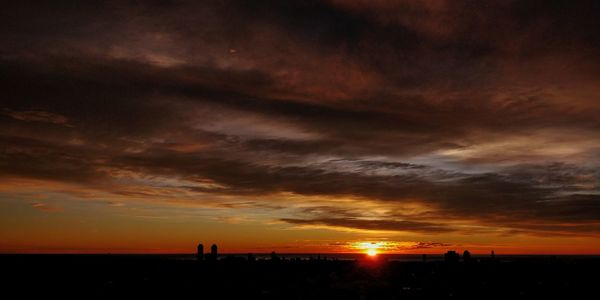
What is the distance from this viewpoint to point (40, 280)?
106ft

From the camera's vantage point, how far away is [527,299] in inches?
1065

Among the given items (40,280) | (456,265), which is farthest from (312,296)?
(456,265)

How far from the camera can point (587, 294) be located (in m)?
29.1

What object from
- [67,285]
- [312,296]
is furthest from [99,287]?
[312,296]

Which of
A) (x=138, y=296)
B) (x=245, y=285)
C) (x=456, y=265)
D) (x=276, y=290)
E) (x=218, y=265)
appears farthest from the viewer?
(x=456, y=265)

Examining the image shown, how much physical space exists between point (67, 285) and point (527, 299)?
2550 centimetres

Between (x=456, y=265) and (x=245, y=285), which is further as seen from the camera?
(x=456, y=265)

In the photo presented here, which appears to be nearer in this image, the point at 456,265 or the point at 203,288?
the point at 203,288

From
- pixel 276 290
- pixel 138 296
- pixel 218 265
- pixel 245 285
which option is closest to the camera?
pixel 138 296

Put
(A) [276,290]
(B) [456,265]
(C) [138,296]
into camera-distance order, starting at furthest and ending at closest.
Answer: (B) [456,265], (A) [276,290], (C) [138,296]

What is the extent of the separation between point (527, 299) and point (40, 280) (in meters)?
28.8

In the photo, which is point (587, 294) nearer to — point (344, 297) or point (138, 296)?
point (344, 297)

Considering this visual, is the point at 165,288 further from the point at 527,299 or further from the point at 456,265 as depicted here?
the point at 456,265

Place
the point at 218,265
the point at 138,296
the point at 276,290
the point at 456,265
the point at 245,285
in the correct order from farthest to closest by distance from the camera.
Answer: the point at 456,265 < the point at 218,265 < the point at 245,285 < the point at 276,290 < the point at 138,296
